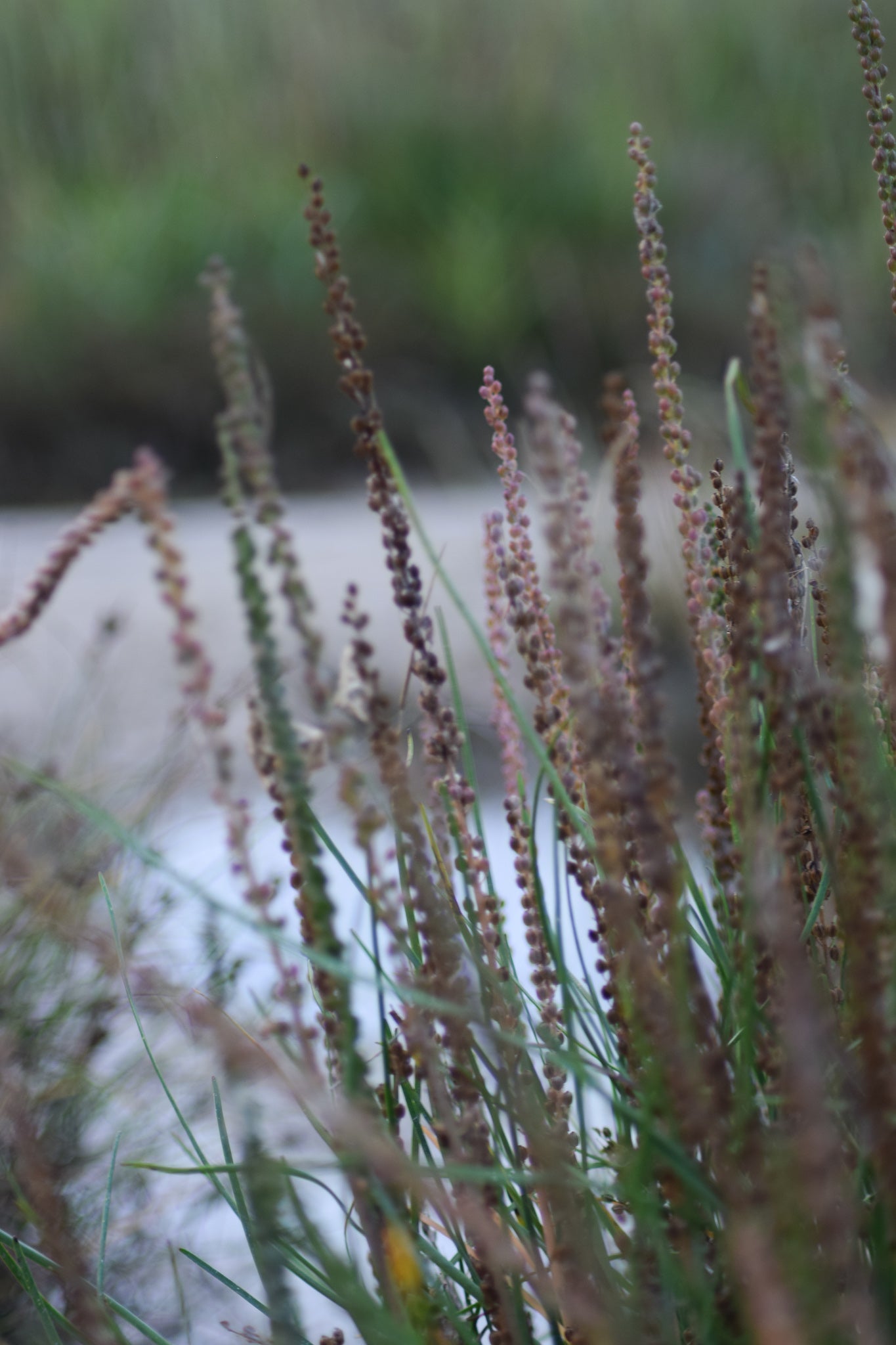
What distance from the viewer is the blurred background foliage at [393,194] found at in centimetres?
447

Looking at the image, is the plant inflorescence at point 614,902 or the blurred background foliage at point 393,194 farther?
the blurred background foliage at point 393,194

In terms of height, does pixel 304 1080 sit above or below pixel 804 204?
below

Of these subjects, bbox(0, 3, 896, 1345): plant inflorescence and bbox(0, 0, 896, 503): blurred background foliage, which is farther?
bbox(0, 0, 896, 503): blurred background foliage

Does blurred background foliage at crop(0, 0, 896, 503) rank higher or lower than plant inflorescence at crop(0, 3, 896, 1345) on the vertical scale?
higher

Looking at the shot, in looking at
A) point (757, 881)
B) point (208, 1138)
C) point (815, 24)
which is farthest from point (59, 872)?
point (815, 24)

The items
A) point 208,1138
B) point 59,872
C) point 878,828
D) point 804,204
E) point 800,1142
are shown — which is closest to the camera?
point 800,1142

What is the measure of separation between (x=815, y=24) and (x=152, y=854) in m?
6.36

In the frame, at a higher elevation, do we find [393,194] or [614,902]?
[393,194]

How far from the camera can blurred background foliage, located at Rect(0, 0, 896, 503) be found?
4473mm

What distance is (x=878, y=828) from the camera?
1.25 feet

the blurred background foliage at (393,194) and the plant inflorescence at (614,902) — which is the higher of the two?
the blurred background foliage at (393,194)

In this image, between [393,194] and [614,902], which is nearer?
[614,902]

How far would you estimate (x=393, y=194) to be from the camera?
5020mm

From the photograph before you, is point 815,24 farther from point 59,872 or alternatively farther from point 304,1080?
point 304,1080
